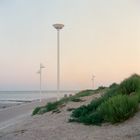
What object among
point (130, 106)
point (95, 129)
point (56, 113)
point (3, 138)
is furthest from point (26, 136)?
point (56, 113)

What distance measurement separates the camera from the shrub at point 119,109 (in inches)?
513

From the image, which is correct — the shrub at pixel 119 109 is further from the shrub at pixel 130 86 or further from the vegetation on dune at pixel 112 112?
the shrub at pixel 130 86

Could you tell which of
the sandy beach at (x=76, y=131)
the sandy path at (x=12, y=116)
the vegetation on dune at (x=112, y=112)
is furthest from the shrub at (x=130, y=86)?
the sandy path at (x=12, y=116)

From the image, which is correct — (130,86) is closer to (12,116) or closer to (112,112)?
(112,112)

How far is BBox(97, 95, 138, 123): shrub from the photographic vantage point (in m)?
13.0

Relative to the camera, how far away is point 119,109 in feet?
42.7

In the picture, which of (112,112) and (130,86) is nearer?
(112,112)

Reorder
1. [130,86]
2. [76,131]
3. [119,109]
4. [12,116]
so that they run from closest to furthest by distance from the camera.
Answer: [76,131] → [119,109] → [130,86] → [12,116]

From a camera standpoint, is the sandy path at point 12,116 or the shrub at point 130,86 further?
the sandy path at point 12,116

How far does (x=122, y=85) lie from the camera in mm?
16719

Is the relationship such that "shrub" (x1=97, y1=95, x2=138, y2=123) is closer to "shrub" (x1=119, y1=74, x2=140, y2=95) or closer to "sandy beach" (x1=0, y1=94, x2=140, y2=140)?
"sandy beach" (x1=0, y1=94, x2=140, y2=140)

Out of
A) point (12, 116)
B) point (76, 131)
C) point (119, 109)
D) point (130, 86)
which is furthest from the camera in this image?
point (12, 116)

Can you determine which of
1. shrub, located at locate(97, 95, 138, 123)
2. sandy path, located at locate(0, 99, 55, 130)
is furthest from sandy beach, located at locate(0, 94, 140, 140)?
sandy path, located at locate(0, 99, 55, 130)

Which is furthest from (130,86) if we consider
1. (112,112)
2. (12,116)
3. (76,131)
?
(12,116)
